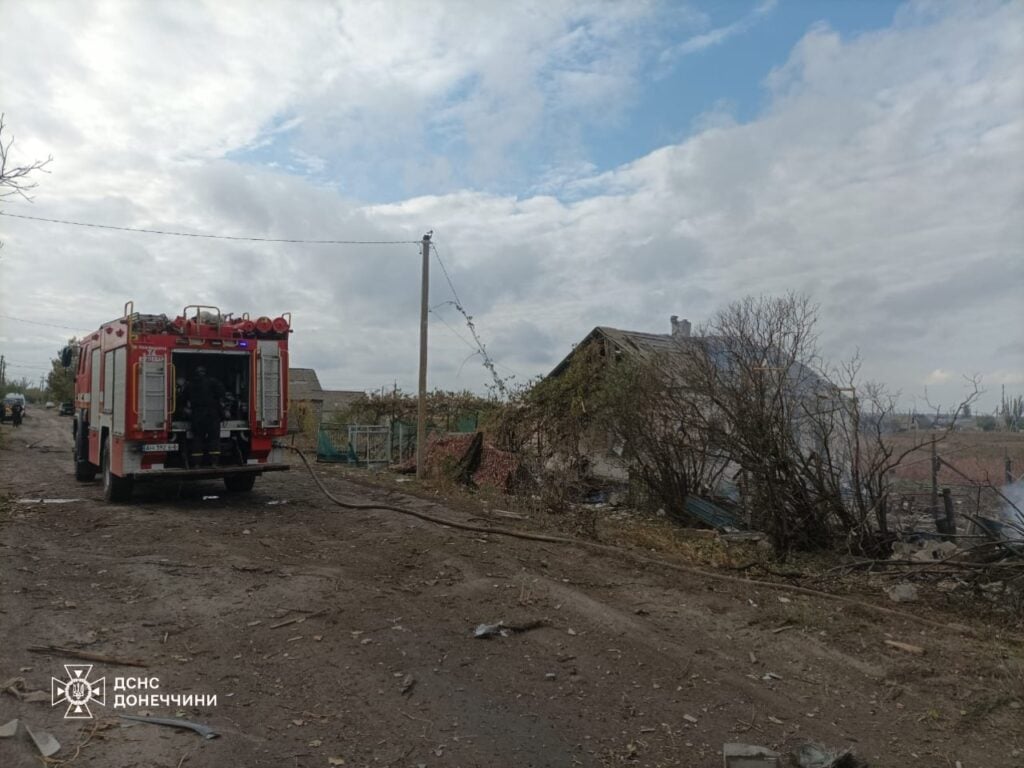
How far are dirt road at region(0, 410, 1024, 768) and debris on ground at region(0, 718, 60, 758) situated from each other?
0.06m

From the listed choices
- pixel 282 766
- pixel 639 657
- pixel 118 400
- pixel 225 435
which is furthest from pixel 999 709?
pixel 118 400

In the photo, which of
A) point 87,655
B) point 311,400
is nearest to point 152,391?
point 87,655

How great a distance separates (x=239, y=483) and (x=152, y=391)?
9.43 feet

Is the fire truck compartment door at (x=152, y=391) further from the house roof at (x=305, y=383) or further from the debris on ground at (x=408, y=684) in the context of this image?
the house roof at (x=305, y=383)

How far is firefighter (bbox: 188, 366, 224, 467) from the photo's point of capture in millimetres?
11531

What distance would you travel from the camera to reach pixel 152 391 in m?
11.2

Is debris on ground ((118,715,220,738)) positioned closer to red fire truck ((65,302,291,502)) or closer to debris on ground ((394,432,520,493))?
red fire truck ((65,302,291,502))

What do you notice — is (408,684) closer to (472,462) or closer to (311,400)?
(472,462)

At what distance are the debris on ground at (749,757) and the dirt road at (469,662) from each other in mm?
149

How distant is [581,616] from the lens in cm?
629

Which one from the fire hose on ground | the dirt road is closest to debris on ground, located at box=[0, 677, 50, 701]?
the dirt road

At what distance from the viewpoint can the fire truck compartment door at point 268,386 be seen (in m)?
12.0

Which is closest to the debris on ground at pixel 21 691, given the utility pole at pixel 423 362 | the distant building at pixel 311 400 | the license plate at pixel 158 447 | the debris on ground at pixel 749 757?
the debris on ground at pixel 749 757

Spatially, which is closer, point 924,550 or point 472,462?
point 924,550
